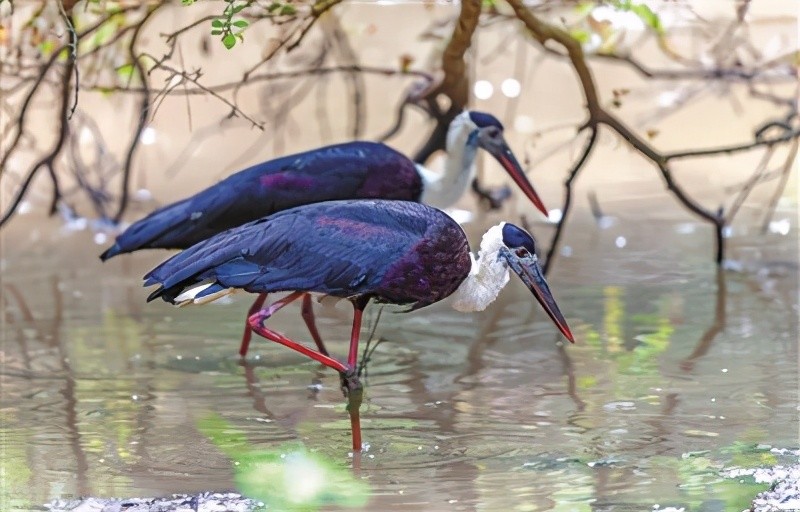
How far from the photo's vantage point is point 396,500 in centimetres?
431

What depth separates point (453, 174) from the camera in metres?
6.94

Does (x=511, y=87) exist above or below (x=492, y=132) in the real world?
above

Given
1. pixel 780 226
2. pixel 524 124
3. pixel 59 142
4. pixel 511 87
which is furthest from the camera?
pixel 511 87

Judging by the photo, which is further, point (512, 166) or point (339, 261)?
point (512, 166)

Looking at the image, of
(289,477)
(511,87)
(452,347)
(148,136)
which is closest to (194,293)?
(289,477)

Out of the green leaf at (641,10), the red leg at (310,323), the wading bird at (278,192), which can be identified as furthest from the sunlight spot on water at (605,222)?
the red leg at (310,323)

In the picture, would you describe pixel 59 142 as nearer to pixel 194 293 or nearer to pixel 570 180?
pixel 570 180

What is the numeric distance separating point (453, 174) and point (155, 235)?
4.60 ft

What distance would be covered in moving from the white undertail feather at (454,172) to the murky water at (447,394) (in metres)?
0.52

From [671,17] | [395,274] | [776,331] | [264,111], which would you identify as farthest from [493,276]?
[671,17]

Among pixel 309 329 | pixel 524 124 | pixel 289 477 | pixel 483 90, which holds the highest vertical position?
pixel 483 90

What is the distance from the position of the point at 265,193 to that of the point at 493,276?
1159 mm

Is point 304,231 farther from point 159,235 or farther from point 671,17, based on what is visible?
point 671,17

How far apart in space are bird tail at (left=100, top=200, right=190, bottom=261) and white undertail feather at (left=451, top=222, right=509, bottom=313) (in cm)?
124
